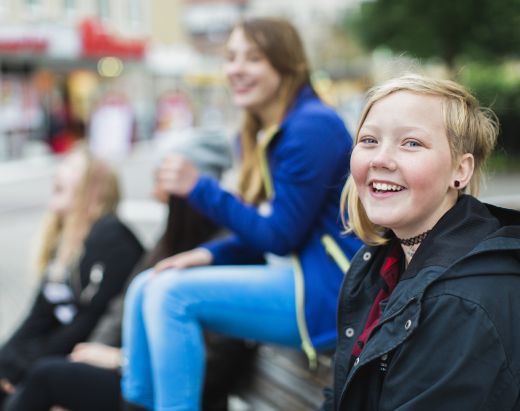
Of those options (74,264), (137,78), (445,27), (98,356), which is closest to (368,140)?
(98,356)

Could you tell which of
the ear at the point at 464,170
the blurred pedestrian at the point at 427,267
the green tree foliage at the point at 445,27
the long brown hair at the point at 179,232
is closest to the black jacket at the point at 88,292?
the long brown hair at the point at 179,232

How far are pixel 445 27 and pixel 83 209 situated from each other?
32.9 feet

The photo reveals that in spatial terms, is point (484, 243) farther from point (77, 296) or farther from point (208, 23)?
point (208, 23)

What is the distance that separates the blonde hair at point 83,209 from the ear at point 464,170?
2.10 metres

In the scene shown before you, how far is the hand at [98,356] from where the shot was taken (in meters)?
2.73

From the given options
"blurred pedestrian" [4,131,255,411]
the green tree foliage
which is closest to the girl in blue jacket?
"blurred pedestrian" [4,131,255,411]

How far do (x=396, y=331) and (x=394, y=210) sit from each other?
0.88ft

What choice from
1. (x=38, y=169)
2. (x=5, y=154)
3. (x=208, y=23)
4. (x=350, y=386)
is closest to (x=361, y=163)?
(x=350, y=386)

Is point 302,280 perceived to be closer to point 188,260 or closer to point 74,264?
point 188,260

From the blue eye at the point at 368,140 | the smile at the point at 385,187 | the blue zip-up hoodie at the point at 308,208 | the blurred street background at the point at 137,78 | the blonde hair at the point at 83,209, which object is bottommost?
the blurred street background at the point at 137,78

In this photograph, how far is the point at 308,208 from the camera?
7.52ft

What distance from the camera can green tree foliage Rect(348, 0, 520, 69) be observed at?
11.8 m

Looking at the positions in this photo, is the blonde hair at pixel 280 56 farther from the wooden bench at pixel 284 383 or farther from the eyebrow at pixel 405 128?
the eyebrow at pixel 405 128

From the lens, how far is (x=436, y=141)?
151 cm
